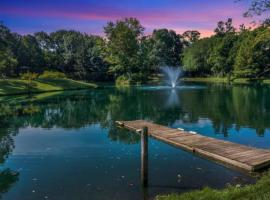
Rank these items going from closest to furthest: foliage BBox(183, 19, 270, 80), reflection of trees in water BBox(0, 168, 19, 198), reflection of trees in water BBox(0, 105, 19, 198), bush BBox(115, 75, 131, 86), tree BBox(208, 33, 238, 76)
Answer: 1. reflection of trees in water BBox(0, 168, 19, 198)
2. reflection of trees in water BBox(0, 105, 19, 198)
3. foliage BBox(183, 19, 270, 80)
4. bush BBox(115, 75, 131, 86)
5. tree BBox(208, 33, 238, 76)

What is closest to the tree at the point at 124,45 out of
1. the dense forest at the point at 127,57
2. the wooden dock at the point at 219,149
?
the dense forest at the point at 127,57

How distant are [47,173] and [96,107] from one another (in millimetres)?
24215

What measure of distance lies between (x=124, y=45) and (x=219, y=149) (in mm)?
79463

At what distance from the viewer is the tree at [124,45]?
3610 inches

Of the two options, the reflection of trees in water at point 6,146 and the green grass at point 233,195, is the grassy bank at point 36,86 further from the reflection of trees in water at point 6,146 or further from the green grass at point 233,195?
the green grass at point 233,195

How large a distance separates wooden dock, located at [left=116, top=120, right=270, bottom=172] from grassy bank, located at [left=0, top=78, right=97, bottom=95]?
39.7 meters

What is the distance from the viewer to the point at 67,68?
9762cm

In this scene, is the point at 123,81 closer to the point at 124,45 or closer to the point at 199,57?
the point at 124,45

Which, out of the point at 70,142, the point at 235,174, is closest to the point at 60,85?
the point at 70,142

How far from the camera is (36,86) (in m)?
61.6

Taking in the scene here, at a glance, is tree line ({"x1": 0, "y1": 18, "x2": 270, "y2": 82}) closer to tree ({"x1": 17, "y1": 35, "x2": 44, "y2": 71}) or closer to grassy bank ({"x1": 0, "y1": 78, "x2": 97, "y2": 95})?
tree ({"x1": 17, "y1": 35, "x2": 44, "y2": 71})

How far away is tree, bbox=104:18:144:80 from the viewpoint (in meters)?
91.7

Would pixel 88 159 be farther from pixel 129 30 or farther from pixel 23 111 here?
pixel 129 30

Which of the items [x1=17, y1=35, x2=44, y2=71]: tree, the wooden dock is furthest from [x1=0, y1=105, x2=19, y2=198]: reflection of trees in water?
[x1=17, y1=35, x2=44, y2=71]: tree
